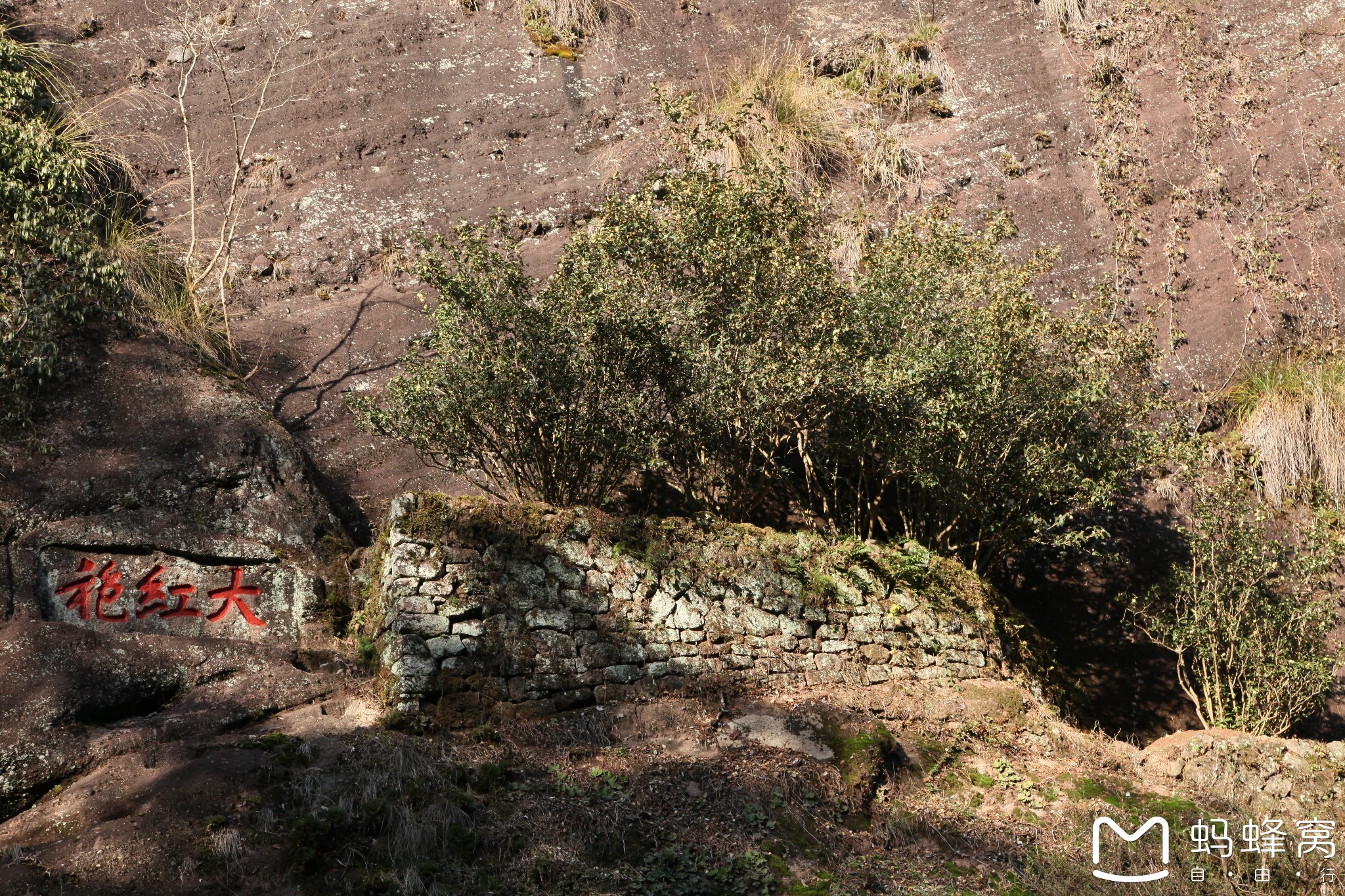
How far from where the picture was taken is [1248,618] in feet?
33.0

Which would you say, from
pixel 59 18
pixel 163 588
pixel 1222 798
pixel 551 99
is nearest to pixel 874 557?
pixel 1222 798

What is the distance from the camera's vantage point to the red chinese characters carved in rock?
28.9 ft

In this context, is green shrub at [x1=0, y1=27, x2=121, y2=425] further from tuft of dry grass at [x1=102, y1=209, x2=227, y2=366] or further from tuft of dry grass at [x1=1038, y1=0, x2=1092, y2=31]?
tuft of dry grass at [x1=1038, y1=0, x2=1092, y2=31]

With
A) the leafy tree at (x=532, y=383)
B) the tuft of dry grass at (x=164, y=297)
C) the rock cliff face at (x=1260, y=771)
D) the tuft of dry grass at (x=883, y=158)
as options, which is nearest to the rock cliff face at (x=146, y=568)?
the tuft of dry grass at (x=164, y=297)

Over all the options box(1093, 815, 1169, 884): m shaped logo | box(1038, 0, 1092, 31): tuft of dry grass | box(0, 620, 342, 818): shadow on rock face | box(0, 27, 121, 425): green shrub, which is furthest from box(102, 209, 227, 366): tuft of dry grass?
box(1038, 0, 1092, 31): tuft of dry grass

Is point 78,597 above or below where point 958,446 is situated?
below

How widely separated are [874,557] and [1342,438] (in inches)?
265

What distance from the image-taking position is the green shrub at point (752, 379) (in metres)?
9.86

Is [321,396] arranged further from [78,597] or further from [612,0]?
[612,0]

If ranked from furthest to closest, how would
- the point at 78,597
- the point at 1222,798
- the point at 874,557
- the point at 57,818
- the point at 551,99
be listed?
the point at 551,99 → the point at 874,557 → the point at 78,597 → the point at 1222,798 → the point at 57,818

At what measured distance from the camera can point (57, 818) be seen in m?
6.52

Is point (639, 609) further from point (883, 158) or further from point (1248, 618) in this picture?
point (883, 158)

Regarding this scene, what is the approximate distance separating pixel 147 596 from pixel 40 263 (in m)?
4.19

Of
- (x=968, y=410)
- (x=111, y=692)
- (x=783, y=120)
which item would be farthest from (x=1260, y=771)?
(x=783, y=120)
